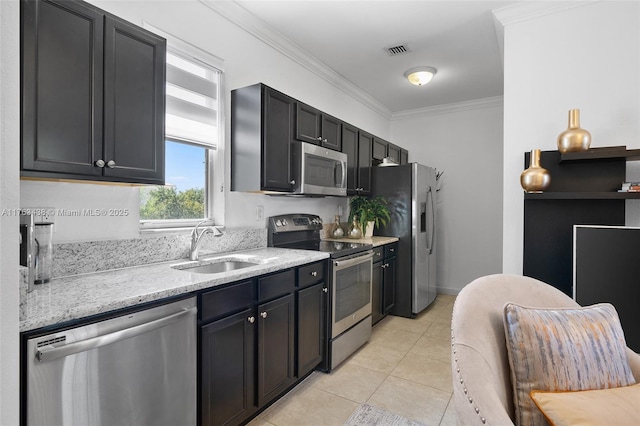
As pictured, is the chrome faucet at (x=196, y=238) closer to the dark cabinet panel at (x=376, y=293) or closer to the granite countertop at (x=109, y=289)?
→ the granite countertop at (x=109, y=289)

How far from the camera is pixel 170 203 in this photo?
7.72 ft

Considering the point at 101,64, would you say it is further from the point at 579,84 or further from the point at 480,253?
the point at 480,253

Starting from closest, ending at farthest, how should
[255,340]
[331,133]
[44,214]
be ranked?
[44,214]
[255,340]
[331,133]

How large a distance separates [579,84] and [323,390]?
288 centimetres

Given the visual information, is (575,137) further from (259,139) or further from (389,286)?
(389,286)

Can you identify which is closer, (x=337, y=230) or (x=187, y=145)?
(x=187, y=145)

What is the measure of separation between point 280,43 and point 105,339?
2.83 m

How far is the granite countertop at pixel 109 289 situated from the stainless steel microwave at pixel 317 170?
34.8 inches

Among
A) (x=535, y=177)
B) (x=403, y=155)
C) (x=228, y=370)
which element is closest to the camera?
(x=228, y=370)

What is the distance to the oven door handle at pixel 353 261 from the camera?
2.71m

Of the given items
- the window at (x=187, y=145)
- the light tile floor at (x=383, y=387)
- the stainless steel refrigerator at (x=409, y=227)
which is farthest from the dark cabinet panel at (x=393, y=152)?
the window at (x=187, y=145)

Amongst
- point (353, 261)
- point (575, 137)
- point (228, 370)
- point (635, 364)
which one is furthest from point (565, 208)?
point (228, 370)

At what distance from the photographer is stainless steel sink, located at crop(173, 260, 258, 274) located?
212cm

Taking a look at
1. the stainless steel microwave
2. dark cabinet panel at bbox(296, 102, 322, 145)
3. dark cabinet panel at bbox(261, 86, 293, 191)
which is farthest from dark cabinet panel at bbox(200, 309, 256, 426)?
dark cabinet panel at bbox(296, 102, 322, 145)
